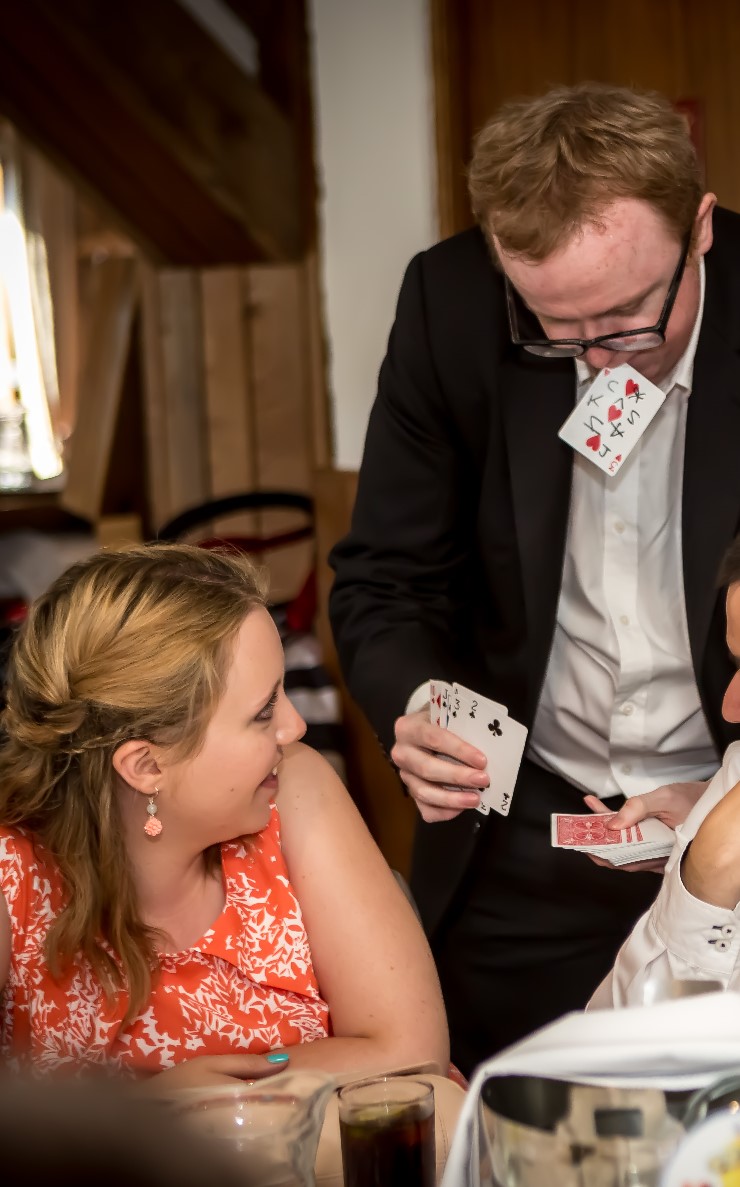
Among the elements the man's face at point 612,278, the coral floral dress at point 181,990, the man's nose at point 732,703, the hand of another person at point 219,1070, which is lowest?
the coral floral dress at point 181,990

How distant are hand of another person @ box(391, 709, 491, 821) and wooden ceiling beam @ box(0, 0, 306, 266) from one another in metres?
2.38

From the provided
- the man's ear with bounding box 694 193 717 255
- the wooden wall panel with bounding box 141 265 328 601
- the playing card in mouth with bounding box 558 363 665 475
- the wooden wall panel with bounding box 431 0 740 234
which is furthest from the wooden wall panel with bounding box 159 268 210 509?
the man's ear with bounding box 694 193 717 255

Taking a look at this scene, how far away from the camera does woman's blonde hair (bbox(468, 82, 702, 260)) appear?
1.61 meters

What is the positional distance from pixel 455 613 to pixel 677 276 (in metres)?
0.66

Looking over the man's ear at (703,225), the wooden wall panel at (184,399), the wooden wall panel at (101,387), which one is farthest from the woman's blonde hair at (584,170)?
the wooden wall panel at (101,387)

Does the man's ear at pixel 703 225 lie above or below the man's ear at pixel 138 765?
above

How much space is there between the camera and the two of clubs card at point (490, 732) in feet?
5.57

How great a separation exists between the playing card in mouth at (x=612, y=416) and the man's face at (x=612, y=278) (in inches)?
1.5

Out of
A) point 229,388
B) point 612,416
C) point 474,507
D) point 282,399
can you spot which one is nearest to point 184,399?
point 229,388

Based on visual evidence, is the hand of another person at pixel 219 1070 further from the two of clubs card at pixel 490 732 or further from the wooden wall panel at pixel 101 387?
the wooden wall panel at pixel 101 387

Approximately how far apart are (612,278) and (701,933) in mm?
744

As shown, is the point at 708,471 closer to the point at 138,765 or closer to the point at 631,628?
the point at 631,628

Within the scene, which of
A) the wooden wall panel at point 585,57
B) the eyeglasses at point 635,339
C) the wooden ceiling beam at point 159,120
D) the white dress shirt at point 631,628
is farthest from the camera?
the wooden ceiling beam at point 159,120

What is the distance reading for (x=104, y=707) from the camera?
166 cm
